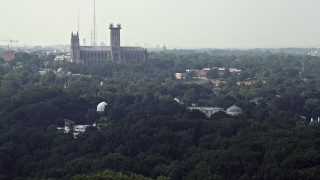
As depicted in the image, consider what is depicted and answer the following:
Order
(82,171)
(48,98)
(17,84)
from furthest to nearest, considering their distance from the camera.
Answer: (17,84) < (48,98) < (82,171)

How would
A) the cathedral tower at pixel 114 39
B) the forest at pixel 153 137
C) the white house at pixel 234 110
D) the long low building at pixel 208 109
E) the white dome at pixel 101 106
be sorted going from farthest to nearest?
1. the cathedral tower at pixel 114 39
2. the long low building at pixel 208 109
3. the white house at pixel 234 110
4. the white dome at pixel 101 106
5. the forest at pixel 153 137

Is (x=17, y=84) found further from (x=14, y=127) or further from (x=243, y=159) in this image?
(x=243, y=159)

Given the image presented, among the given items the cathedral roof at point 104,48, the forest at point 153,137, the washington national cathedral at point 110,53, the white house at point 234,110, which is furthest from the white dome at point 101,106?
the cathedral roof at point 104,48

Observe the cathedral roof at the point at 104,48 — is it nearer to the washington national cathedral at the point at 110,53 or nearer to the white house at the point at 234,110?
the washington national cathedral at the point at 110,53

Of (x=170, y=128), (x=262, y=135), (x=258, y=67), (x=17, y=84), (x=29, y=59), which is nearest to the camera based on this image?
(x=262, y=135)

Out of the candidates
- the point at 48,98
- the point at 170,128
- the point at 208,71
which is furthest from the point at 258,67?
the point at 170,128

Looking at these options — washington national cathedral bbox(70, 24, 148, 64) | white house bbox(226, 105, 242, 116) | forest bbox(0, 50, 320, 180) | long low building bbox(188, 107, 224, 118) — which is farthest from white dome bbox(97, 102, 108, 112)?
washington national cathedral bbox(70, 24, 148, 64)

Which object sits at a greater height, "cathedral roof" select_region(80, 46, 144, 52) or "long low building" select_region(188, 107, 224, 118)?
"cathedral roof" select_region(80, 46, 144, 52)

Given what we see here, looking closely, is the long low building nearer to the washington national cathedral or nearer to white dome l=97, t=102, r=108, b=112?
white dome l=97, t=102, r=108, b=112
